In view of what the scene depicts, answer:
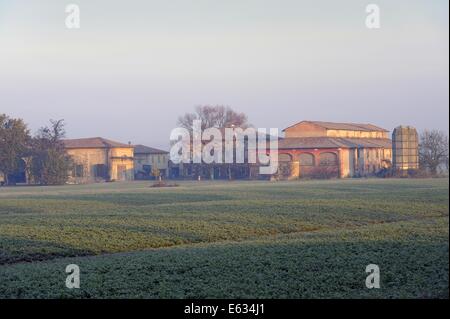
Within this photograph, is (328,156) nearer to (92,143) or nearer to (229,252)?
(92,143)

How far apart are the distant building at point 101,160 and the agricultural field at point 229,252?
199 feet

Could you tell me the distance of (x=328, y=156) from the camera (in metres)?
87.6

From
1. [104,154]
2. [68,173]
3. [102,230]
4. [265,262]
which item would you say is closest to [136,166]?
[104,154]

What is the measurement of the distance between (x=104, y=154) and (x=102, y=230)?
72.0m

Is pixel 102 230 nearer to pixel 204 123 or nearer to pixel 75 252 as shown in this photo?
pixel 75 252

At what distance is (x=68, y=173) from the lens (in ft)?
290

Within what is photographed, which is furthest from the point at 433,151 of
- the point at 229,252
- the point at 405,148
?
the point at 229,252

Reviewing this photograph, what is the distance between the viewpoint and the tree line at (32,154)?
8406cm

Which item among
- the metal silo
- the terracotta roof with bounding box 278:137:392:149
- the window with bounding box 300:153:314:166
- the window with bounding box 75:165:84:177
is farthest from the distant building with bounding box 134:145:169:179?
the metal silo

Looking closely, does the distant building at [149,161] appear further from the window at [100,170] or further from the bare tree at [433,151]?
the bare tree at [433,151]

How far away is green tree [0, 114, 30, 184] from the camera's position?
276 feet

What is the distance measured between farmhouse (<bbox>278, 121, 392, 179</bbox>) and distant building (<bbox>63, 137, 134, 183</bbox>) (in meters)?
22.5

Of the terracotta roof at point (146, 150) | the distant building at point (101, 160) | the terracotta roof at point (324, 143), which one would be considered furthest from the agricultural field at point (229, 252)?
the terracotta roof at point (146, 150)
